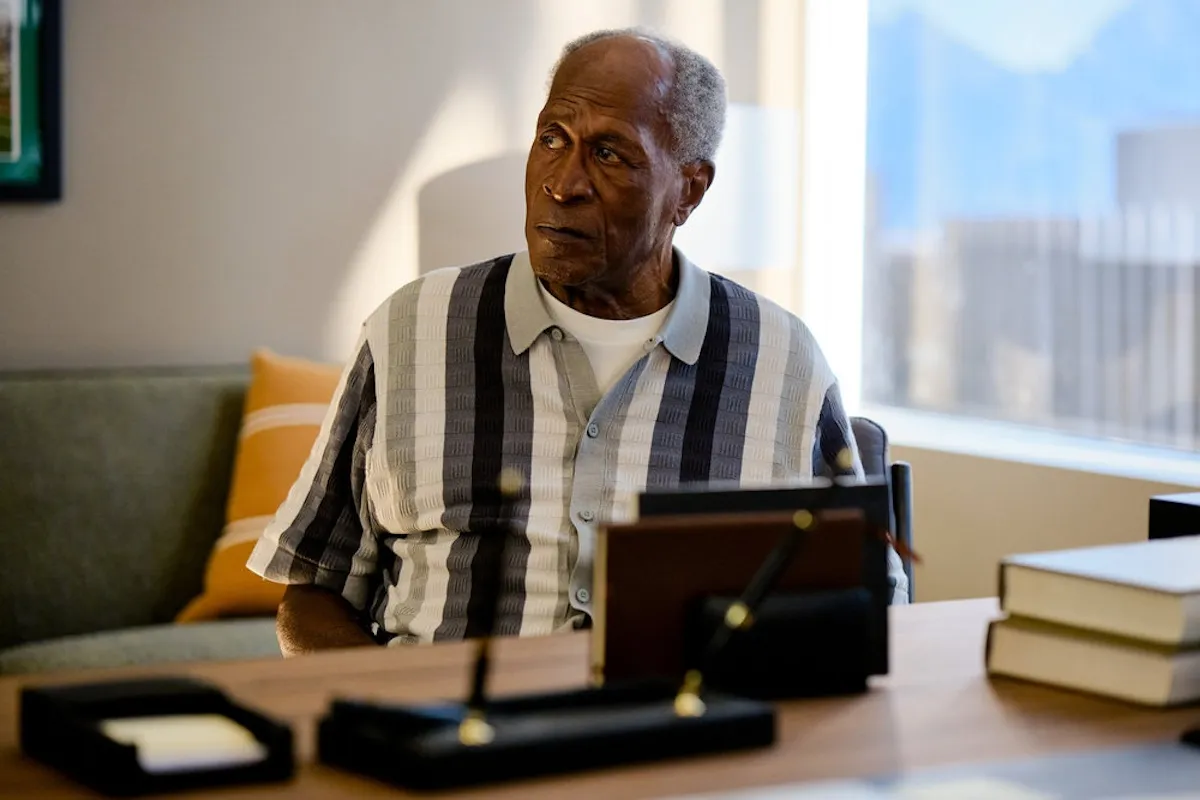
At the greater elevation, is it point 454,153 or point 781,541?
point 454,153

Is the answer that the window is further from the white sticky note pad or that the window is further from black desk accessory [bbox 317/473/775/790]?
the white sticky note pad

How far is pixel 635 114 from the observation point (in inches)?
88.1

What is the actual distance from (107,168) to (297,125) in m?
0.44

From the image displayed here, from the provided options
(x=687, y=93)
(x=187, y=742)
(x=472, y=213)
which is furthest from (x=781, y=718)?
(x=472, y=213)

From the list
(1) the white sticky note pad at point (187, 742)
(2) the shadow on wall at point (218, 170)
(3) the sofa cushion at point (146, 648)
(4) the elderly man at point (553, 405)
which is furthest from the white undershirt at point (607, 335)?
(2) the shadow on wall at point (218, 170)

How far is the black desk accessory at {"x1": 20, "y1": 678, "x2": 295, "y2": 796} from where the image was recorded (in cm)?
98

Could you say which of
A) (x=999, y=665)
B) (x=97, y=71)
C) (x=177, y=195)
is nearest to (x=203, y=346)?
(x=177, y=195)

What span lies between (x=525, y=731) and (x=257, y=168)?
2733 millimetres

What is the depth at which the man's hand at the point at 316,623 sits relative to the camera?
6.41 ft

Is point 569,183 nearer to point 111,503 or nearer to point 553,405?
point 553,405

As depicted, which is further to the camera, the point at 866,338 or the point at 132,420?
the point at 866,338

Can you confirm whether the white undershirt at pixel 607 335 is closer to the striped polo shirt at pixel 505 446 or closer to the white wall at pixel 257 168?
the striped polo shirt at pixel 505 446

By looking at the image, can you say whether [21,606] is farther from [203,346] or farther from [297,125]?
[297,125]

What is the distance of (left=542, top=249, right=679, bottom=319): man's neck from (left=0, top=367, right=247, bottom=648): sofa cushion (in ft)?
4.35
